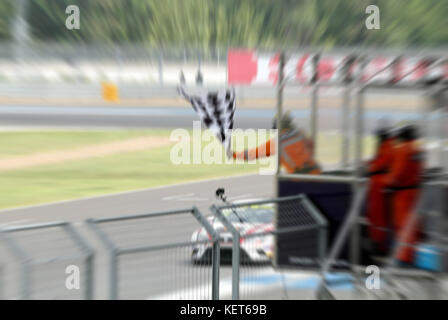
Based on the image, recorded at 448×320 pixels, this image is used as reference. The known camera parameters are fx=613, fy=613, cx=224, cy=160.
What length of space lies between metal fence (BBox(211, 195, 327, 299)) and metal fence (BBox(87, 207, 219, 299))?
0.91ft

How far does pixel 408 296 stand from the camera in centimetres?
576

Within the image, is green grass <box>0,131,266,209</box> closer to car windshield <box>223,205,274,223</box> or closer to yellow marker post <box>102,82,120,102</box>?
yellow marker post <box>102,82,120,102</box>

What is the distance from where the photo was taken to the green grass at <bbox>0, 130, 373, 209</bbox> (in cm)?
1744

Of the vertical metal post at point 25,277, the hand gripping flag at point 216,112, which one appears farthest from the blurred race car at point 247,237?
the vertical metal post at point 25,277

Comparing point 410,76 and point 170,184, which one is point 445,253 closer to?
point 410,76

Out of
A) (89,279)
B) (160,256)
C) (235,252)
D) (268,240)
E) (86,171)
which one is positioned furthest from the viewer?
(86,171)

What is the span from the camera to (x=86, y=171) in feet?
66.0

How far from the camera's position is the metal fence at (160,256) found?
5195 millimetres

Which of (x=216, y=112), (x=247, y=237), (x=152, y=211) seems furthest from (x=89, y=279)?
(x=152, y=211)

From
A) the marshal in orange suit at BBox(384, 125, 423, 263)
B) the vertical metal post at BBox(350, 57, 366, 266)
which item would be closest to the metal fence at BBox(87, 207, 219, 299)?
the vertical metal post at BBox(350, 57, 366, 266)

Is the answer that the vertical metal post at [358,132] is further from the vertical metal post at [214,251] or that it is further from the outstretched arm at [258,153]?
the vertical metal post at [214,251]

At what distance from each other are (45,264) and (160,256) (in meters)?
1.10

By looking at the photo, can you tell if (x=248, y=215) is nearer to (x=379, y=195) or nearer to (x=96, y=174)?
(x=379, y=195)
